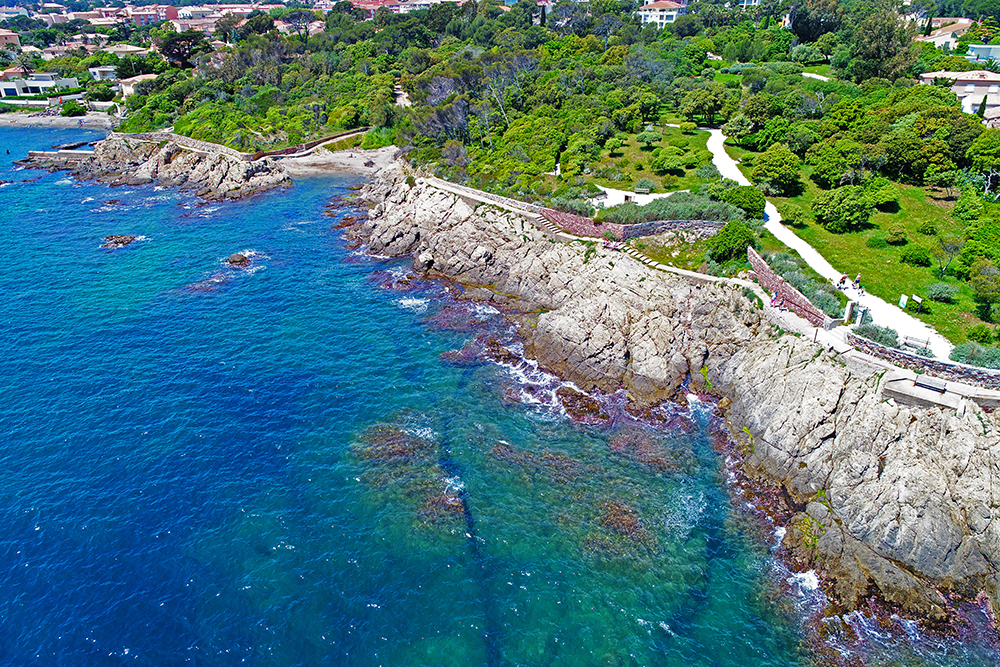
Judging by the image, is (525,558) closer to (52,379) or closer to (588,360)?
(588,360)

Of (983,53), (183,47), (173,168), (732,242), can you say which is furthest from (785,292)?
(183,47)

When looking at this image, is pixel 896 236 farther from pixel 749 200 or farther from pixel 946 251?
pixel 749 200

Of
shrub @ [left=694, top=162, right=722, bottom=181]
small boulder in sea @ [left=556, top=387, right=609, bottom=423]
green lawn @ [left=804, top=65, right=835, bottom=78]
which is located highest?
green lawn @ [left=804, top=65, right=835, bottom=78]

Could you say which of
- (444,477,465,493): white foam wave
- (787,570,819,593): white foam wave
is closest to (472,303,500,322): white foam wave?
(444,477,465,493): white foam wave

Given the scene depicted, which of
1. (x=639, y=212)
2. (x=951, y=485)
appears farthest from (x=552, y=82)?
(x=951, y=485)

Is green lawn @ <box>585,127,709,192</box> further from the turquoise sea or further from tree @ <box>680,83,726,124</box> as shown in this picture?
the turquoise sea
